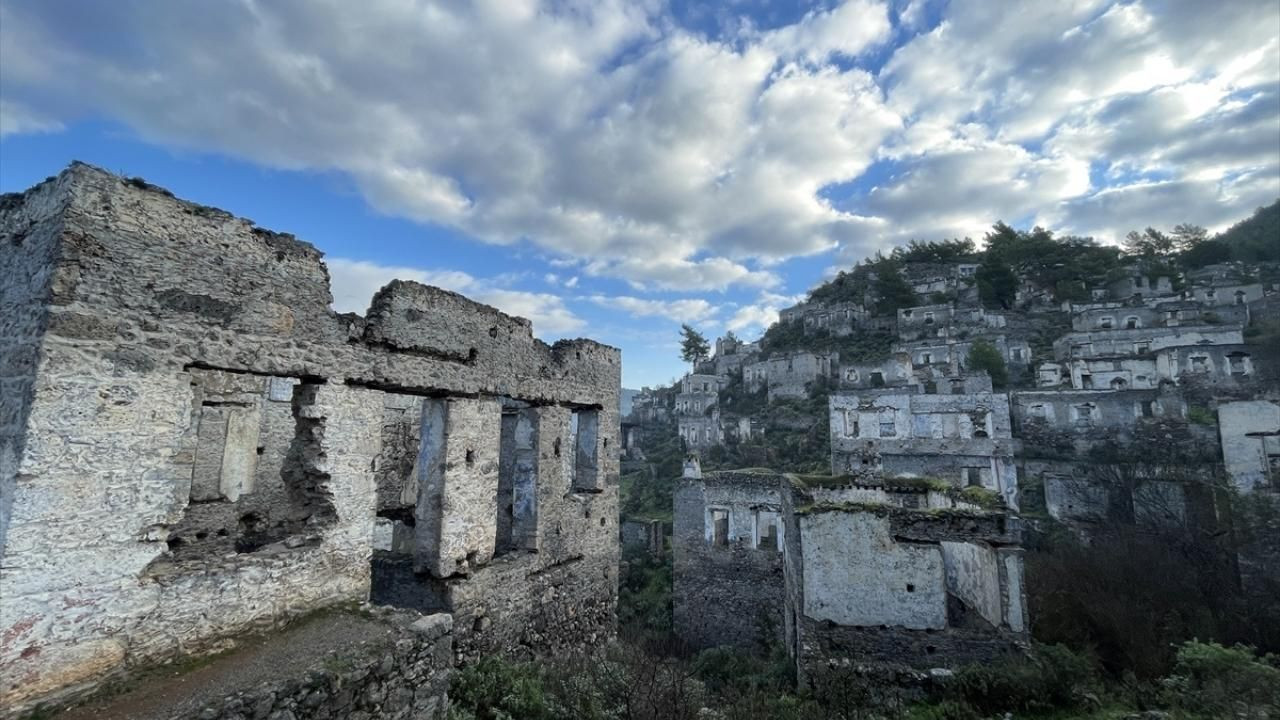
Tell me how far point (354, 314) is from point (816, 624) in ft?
32.9

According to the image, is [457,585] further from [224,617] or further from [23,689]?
[23,689]

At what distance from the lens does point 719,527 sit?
1862cm

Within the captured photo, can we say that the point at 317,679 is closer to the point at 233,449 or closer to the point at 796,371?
the point at 233,449

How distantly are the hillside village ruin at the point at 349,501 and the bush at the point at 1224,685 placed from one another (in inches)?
103

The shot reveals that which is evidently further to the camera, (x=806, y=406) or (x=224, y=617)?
(x=806, y=406)

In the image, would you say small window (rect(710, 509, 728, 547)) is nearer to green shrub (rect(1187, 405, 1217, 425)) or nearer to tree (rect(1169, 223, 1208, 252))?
green shrub (rect(1187, 405, 1217, 425))

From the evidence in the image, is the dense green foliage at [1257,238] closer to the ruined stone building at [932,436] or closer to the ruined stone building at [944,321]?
the ruined stone building at [944,321]

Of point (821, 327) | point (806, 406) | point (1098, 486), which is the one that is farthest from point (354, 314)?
point (821, 327)

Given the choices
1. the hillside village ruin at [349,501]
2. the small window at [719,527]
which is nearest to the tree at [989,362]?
the hillside village ruin at [349,501]

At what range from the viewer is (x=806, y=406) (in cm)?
4394

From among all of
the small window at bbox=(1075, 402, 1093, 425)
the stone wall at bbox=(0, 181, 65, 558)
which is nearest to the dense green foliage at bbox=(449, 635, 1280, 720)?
the stone wall at bbox=(0, 181, 65, 558)

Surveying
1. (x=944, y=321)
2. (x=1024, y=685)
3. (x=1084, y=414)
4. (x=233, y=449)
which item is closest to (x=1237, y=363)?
(x=1084, y=414)

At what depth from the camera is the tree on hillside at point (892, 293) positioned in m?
53.9

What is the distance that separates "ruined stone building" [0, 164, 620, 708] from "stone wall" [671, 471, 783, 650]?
9.30 meters
